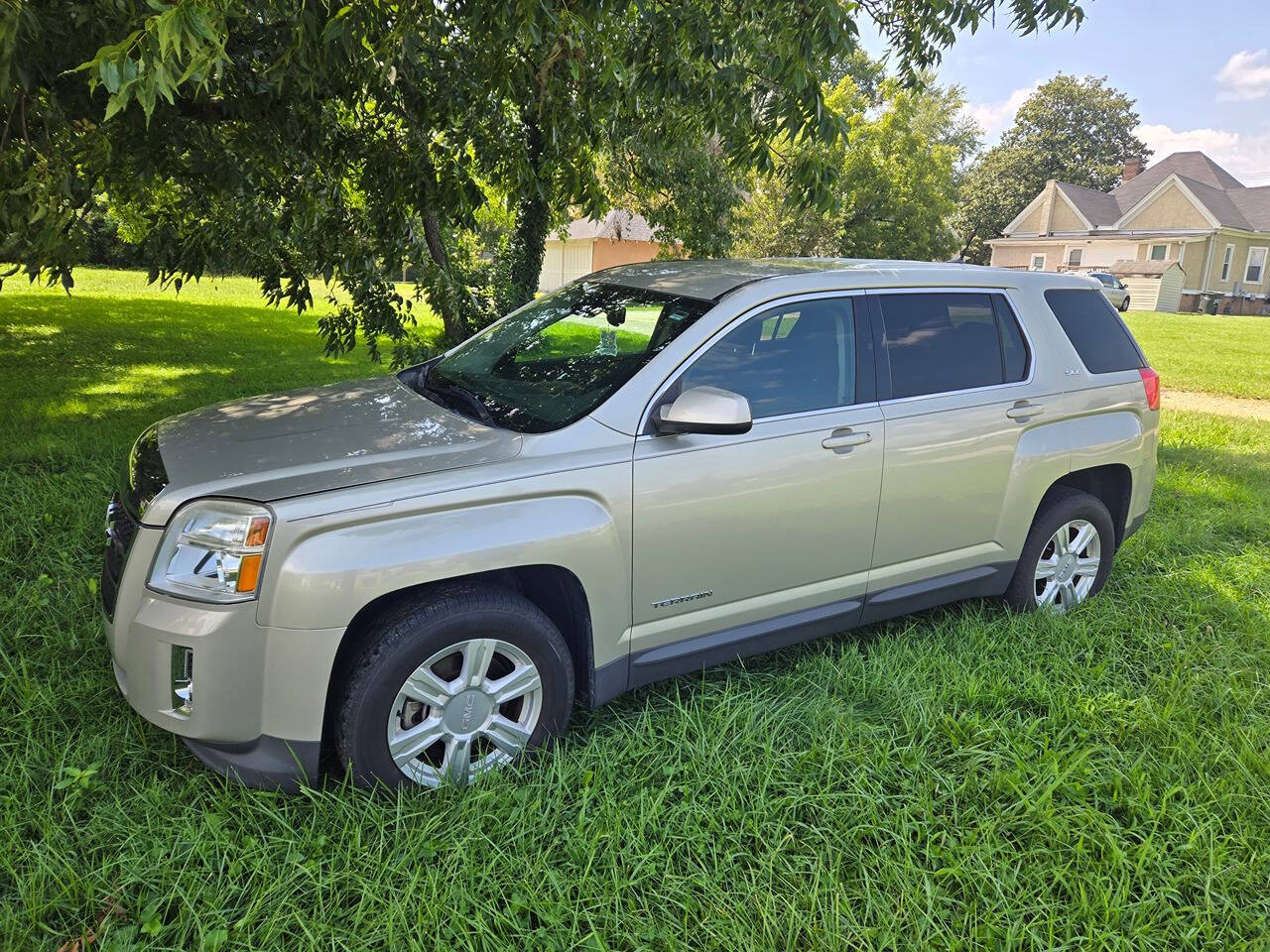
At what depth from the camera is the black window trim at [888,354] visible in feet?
12.5

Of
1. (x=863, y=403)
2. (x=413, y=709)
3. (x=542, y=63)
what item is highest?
(x=542, y=63)

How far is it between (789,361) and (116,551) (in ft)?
8.39

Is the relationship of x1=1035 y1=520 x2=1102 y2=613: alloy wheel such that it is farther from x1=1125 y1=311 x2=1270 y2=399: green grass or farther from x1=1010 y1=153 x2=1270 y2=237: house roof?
x1=1010 y1=153 x2=1270 y2=237: house roof

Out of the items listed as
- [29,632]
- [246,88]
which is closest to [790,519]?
[29,632]

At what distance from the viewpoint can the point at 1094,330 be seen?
465 cm

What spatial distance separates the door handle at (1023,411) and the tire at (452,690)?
7.98 ft

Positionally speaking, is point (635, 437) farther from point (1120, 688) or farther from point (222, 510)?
point (1120, 688)

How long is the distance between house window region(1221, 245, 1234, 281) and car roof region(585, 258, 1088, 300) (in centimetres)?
4745

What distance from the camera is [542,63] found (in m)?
5.04

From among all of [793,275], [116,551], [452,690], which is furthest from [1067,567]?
[116,551]

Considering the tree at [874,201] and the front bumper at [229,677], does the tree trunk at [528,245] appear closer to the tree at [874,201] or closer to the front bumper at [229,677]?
the front bumper at [229,677]

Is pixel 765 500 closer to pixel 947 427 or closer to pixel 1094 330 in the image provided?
pixel 947 427

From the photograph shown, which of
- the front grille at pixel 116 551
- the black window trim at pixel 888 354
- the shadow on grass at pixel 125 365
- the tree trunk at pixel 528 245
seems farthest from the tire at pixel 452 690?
the tree trunk at pixel 528 245

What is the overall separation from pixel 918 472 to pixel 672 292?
130cm
